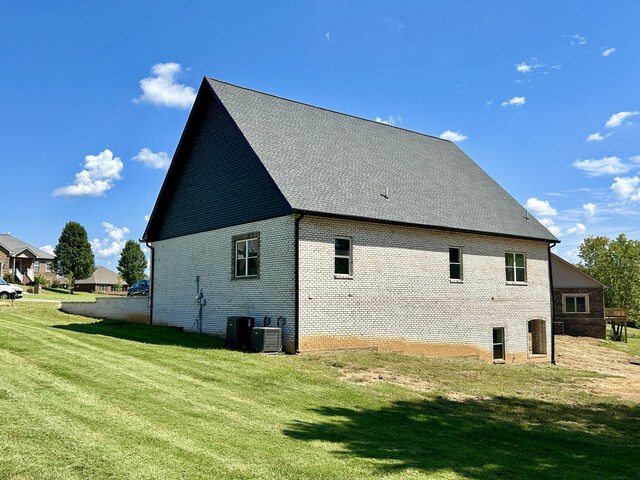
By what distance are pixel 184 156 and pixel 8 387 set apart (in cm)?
1595

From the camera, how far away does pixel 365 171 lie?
21844 millimetres

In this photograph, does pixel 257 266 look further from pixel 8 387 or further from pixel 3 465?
pixel 3 465

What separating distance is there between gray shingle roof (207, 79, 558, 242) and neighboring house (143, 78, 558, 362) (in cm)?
8

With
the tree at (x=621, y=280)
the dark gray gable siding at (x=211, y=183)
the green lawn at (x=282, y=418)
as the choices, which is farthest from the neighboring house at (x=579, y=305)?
the dark gray gable siding at (x=211, y=183)

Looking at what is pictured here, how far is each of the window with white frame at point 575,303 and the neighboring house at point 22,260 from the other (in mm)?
52041

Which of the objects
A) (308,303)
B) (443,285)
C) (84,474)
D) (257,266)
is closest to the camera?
(84,474)

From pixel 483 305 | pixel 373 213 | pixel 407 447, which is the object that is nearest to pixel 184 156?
pixel 373 213

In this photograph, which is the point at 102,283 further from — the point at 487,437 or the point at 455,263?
the point at 487,437

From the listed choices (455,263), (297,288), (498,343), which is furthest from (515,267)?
(297,288)

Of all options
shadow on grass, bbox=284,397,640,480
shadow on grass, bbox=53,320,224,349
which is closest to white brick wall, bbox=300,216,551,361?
shadow on grass, bbox=53,320,224,349

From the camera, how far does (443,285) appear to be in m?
21.6

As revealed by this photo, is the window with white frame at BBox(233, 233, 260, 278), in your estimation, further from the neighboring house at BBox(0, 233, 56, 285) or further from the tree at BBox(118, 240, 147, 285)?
the tree at BBox(118, 240, 147, 285)

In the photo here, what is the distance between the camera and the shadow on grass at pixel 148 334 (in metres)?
18.4

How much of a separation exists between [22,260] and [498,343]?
57.0 metres
